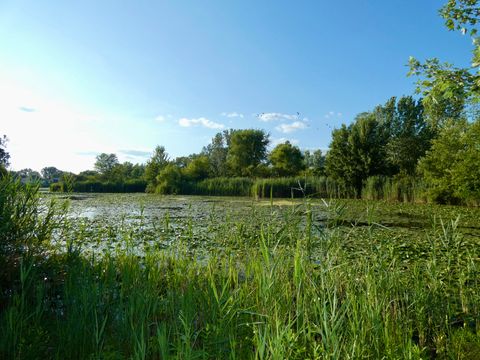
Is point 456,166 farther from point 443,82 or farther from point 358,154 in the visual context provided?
point 443,82

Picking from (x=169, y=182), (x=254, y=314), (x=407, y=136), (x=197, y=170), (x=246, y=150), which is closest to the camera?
(x=254, y=314)

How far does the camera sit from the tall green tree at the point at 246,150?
40.9 metres

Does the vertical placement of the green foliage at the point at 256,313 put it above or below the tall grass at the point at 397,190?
below

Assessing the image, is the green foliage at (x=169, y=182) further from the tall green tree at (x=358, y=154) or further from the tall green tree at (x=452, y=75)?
the tall green tree at (x=452, y=75)

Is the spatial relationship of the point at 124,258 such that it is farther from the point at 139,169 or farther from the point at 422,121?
the point at 139,169

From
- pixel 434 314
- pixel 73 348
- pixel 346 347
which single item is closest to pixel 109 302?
pixel 73 348

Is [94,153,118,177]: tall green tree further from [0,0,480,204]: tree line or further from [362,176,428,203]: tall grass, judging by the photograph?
[362,176,428,203]: tall grass

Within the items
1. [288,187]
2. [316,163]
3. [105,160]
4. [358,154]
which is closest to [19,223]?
[288,187]

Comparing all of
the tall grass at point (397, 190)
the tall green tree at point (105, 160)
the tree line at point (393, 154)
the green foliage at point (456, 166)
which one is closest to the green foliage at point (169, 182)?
the tree line at point (393, 154)

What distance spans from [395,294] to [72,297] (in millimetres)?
2929

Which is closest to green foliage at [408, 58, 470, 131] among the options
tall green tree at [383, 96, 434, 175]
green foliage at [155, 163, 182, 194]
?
tall green tree at [383, 96, 434, 175]

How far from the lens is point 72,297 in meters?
2.72

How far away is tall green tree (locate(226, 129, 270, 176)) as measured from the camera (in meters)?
40.9

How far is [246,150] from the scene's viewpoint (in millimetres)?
41812
